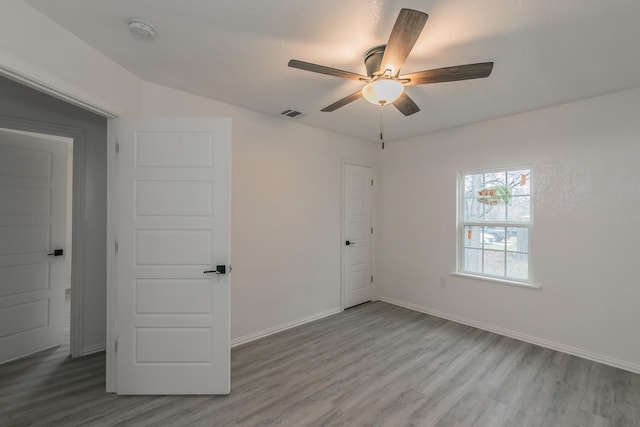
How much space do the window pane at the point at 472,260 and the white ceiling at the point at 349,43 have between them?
6.10 ft

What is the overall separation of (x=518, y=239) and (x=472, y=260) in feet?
1.97

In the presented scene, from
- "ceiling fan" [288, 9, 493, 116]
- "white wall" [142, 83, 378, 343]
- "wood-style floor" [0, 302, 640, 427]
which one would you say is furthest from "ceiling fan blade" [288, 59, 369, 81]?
"wood-style floor" [0, 302, 640, 427]

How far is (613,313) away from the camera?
2631 millimetres

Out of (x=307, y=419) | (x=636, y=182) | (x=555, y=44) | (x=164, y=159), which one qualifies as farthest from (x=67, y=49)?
(x=636, y=182)

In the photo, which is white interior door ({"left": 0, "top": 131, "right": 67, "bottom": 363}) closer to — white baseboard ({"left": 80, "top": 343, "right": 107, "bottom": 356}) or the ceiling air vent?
white baseboard ({"left": 80, "top": 343, "right": 107, "bottom": 356})

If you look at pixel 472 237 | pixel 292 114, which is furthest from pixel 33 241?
pixel 472 237

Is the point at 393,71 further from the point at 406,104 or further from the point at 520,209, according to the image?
the point at 520,209

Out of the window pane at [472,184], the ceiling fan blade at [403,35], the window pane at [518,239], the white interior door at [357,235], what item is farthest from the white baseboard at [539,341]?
the ceiling fan blade at [403,35]

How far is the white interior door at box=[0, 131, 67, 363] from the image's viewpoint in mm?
2613

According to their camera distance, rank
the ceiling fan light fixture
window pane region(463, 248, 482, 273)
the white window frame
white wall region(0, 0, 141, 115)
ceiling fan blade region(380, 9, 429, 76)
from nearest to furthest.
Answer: ceiling fan blade region(380, 9, 429, 76), white wall region(0, 0, 141, 115), the ceiling fan light fixture, the white window frame, window pane region(463, 248, 482, 273)

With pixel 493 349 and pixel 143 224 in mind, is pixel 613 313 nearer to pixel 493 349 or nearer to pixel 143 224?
pixel 493 349

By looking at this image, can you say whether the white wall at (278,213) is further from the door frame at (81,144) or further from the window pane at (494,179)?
the window pane at (494,179)

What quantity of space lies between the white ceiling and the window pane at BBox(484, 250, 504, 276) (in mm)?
1783

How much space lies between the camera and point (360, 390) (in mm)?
2240
